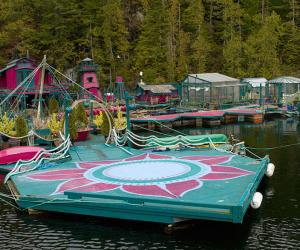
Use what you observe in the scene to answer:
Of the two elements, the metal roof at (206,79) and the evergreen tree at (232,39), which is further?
the evergreen tree at (232,39)

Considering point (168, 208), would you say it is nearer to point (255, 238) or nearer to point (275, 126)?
point (255, 238)

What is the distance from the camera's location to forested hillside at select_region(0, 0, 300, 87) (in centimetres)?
7031

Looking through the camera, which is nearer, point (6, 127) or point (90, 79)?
point (6, 127)

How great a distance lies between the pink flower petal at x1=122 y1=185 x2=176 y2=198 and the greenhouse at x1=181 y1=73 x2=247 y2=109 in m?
37.3

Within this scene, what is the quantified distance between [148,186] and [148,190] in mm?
600

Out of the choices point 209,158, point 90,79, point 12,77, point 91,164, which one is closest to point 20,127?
point 91,164

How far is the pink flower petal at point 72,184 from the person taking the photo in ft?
65.0

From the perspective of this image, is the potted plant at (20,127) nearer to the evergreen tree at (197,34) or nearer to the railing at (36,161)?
the railing at (36,161)

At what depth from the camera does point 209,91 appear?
57531mm

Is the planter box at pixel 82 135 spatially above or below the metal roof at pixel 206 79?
below

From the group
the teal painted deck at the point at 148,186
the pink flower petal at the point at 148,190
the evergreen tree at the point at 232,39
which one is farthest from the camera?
the evergreen tree at the point at 232,39

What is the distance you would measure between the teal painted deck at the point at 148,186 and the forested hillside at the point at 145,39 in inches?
1841

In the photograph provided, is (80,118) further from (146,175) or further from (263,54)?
(263,54)

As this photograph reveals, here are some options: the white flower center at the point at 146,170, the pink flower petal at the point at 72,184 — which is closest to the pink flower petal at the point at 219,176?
the white flower center at the point at 146,170
